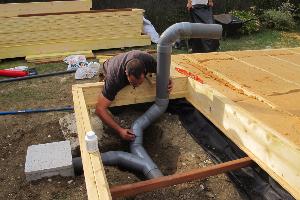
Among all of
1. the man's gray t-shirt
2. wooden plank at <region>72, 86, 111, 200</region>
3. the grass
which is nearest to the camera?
wooden plank at <region>72, 86, 111, 200</region>

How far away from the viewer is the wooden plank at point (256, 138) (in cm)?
246

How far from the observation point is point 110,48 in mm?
8344

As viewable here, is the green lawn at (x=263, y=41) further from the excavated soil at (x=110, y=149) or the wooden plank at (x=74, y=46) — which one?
the excavated soil at (x=110, y=149)

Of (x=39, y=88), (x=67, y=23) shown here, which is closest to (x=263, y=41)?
(x=67, y=23)

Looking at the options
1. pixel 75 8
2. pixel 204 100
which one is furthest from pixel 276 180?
pixel 75 8

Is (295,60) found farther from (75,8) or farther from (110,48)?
(75,8)

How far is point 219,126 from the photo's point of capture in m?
3.41

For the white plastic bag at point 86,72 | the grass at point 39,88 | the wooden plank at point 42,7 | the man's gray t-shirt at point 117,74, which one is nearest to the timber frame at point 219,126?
the man's gray t-shirt at point 117,74

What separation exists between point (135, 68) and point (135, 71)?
3 centimetres

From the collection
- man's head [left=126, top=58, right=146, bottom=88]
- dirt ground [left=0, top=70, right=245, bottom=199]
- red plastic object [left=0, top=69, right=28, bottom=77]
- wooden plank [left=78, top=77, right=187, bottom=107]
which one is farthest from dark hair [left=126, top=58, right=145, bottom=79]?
red plastic object [left=0, top=69, right=28, bottom=77]

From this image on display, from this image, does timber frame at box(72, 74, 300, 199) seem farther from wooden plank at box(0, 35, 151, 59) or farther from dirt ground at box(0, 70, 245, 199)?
wooden plank at box(0, 35, 151, 59)

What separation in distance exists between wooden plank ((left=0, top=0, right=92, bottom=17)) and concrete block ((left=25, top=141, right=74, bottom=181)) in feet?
18.2

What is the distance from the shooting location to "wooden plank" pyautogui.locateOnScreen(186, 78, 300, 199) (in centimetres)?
246

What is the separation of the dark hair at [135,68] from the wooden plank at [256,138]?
758mm
